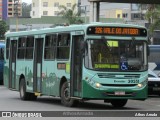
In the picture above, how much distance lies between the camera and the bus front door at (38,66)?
2220cm

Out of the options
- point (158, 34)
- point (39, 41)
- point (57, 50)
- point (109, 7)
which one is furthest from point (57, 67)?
point (109, 7)

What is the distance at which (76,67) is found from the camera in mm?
19172

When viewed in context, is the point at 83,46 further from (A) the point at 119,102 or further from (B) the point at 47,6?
(B) the point at 47,6

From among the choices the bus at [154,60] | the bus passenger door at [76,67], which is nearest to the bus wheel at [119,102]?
the bus passenger door at [76,67]

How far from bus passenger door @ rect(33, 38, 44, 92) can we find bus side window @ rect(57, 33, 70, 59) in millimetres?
1754

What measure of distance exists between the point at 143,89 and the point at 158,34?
82766 mm

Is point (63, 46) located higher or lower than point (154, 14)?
lower

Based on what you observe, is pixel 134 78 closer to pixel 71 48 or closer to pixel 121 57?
pixel 121 57

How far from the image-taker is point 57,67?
20516mm

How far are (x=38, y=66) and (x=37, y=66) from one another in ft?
0.34

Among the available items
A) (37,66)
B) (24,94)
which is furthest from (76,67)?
(24,94)

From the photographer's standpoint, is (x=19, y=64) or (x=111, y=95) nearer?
(x=111, y=95)

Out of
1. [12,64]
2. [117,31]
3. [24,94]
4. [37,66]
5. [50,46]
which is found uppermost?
[117,31]

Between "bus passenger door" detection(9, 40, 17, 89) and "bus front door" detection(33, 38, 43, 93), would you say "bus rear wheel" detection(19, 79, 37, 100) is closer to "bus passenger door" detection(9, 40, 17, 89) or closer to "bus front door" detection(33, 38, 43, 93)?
"bus passenger door" detection(9, 40, 17, 89)
